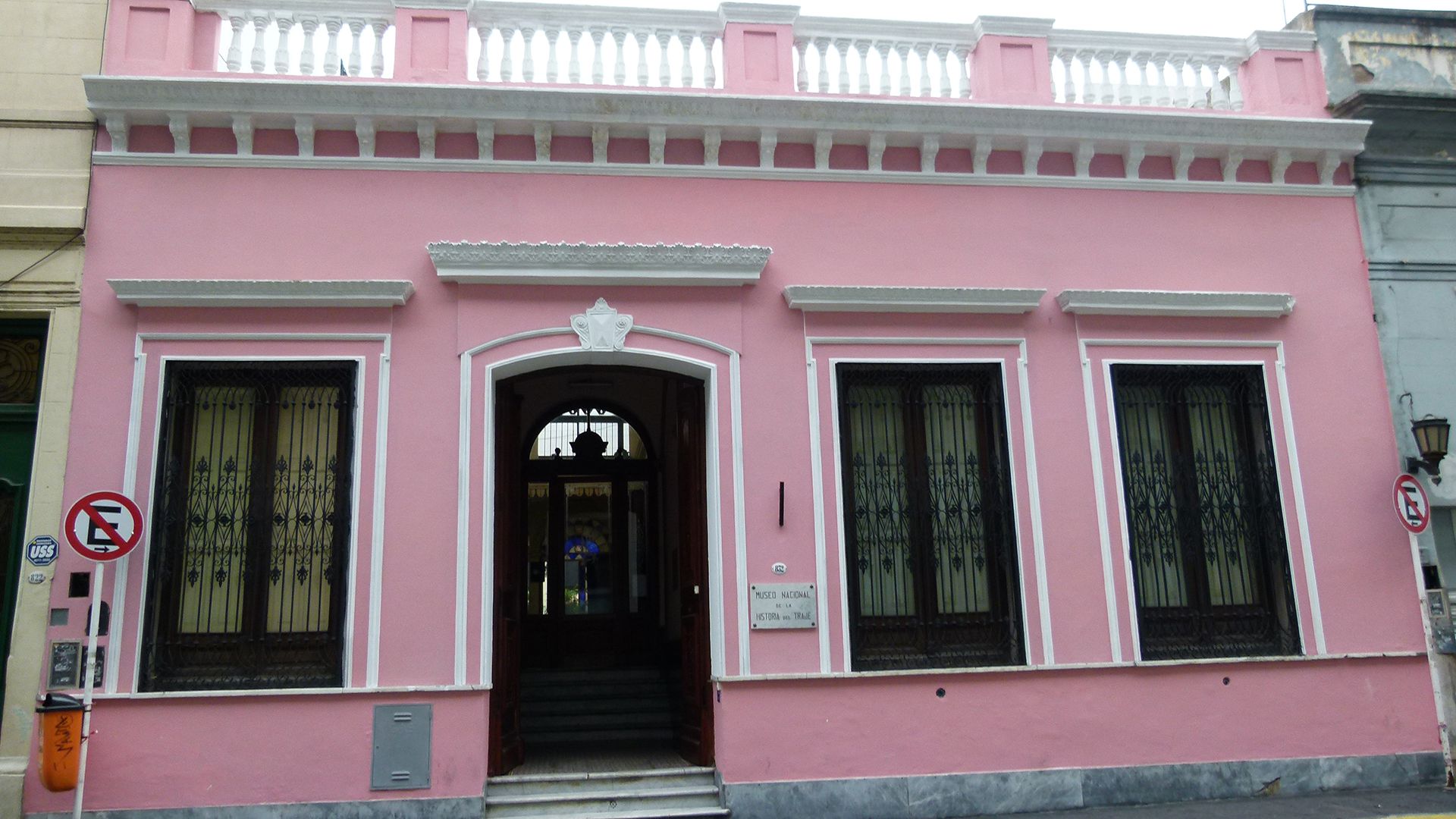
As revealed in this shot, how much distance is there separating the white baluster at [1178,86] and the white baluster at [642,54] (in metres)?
4.83

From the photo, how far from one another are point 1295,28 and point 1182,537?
201 inches

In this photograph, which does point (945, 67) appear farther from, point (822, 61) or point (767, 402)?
point (767, 402)

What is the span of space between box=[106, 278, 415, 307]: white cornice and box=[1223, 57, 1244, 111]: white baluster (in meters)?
7.67

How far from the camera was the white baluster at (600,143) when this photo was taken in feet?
28.6

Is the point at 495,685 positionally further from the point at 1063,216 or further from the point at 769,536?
the point at 1063,216

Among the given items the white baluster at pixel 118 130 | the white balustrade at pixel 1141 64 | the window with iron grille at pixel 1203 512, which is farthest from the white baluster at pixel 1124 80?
the white baluster at pixel 118 130

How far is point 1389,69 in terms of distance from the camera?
994 cm

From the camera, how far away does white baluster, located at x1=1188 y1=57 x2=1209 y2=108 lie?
32.6 ft

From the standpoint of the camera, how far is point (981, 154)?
9164 mm

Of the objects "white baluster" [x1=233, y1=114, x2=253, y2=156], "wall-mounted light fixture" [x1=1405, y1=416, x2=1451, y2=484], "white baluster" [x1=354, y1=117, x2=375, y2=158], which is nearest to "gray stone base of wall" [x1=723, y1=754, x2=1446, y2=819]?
"wall-mounted light fixture" [x1=1405, y1=416, x2=1451, y2=484]

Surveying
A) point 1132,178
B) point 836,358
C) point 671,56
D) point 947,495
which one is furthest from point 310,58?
point 1132,178

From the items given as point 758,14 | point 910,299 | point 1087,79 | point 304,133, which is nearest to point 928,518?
point 910,299

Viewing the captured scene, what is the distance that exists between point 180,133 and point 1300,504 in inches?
379

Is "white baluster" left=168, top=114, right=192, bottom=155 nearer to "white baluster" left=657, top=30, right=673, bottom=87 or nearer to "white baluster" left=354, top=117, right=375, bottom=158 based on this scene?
"white baluster" left=354, top=117, right=375, bottom=158
